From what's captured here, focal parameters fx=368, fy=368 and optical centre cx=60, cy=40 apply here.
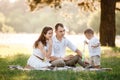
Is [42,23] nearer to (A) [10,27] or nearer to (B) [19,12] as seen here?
(B) [19,12]

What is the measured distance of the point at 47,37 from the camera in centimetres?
1086

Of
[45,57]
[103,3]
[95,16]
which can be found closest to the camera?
[45,57]

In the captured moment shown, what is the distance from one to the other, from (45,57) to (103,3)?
1228 centimetres

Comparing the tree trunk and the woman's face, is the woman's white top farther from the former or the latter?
the tree trunk

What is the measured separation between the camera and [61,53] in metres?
11.6

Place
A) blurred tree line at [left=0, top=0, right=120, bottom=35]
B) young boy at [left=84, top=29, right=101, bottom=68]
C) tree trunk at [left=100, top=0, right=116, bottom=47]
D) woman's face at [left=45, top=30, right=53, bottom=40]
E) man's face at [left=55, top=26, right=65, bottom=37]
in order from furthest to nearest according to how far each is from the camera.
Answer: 1. blurred tree line at [left=0, top=0, right=120, bottom=35]
2. tree trunk at [left=100, top=0, right=116, bottom=47]
3. young boy at [left=84, top=29, right=101, bottom=68]
4. man's face at [left=55, top=26, right=65, bottom=37]
5. woman's face at [left=45, top=30, right=53, bottom=40]

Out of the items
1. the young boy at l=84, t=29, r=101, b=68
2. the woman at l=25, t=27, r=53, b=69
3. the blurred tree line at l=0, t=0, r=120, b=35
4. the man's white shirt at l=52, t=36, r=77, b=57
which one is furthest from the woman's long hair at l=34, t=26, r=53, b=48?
the blurred tree line at l=0, t=0, r=120, b=35

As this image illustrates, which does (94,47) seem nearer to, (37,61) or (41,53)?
(41,53)

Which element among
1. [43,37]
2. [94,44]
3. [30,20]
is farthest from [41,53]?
[30,20]

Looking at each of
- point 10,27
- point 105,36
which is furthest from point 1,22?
point 105,36

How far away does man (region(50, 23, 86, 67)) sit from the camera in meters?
11.2

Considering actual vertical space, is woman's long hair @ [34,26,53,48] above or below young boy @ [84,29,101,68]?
above

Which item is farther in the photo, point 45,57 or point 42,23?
point 42,23

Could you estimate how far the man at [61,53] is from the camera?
11156 millimetres
